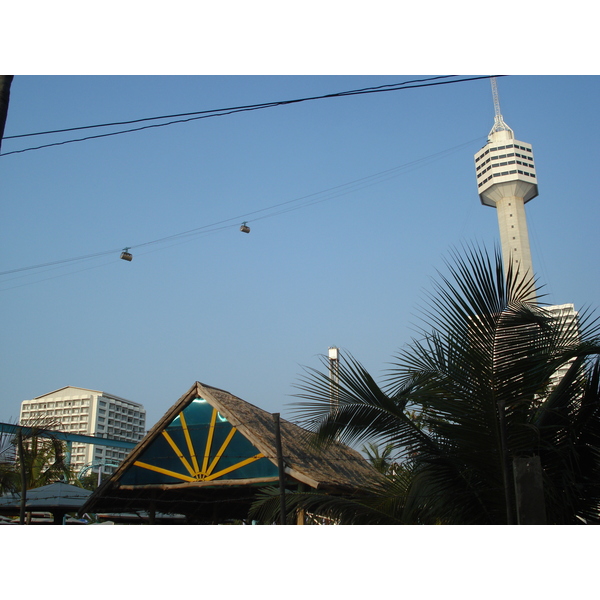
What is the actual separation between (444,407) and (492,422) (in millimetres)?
374

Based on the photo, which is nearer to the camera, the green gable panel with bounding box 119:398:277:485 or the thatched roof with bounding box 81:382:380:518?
the thatched roof with bounding box 81:382:380:518

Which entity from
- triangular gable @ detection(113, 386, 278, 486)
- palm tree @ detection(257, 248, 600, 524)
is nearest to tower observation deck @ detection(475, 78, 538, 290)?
triangular gable @ detection(113, 386, 278, 486)

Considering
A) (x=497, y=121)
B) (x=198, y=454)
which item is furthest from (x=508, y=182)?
(x=198, y=454)

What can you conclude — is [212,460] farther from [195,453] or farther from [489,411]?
[489,411]

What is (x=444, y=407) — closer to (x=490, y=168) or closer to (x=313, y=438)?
(x=313, y=438)

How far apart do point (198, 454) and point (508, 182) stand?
90444 mm

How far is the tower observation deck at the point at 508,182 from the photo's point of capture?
8872cm

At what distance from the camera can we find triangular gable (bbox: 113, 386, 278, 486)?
10.8 meters

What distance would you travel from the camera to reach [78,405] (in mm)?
122500

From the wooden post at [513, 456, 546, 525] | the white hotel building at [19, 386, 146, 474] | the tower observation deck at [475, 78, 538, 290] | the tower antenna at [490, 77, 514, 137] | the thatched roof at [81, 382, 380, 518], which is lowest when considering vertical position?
the wooden post at [513, 456, 546, 525]

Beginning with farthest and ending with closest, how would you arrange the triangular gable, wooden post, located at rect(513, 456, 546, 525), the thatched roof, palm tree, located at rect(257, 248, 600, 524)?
the triangular gable, the thatched roof, palm tree, located at rect(257, 248, 600, 524), wooden post, located at rect(513, 456, 546, 525)

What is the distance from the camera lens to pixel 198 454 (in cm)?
1118

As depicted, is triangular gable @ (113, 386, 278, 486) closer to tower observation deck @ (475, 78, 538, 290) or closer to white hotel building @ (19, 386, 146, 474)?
tower observation deck @ (475, 78, 538, 290)

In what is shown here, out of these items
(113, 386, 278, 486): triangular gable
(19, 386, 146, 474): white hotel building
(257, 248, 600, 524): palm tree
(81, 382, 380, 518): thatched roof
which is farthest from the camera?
(19, 386, 146, 474): white hotel building
